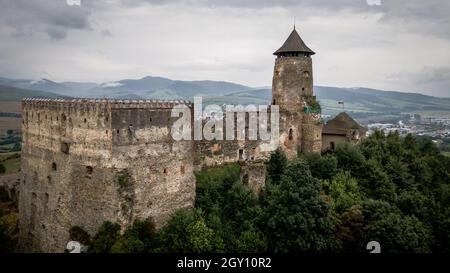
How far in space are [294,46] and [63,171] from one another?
25485 mm

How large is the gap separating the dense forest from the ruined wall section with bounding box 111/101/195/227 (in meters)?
1.01

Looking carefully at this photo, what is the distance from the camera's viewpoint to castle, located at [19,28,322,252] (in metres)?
26.8

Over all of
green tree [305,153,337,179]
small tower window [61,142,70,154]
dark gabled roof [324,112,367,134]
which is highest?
dark gabled roof [324,112,367,134]

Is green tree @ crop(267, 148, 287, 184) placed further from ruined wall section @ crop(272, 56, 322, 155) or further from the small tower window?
the small tower window

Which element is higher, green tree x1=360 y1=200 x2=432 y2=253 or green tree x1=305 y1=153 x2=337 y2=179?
green tree x1=305 y1=153 x2=337 y2=179

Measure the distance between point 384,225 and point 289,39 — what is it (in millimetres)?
21933

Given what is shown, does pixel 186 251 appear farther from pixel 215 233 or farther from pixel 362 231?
pixel 362 231

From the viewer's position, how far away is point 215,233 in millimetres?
28781

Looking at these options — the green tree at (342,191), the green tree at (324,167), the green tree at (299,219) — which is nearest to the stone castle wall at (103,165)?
the green tree at (299,219)

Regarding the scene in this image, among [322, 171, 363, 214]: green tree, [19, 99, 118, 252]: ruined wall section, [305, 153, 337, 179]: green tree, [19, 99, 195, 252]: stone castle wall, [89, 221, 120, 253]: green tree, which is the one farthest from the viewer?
[305, 153, 337, 179]: green tree

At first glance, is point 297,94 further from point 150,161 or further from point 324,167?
point 150,161

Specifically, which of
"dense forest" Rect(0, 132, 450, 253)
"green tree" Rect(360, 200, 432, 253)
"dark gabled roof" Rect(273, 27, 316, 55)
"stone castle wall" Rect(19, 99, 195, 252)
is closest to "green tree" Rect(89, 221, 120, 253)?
"dense forest" Rect(0, 132, 450, 253)

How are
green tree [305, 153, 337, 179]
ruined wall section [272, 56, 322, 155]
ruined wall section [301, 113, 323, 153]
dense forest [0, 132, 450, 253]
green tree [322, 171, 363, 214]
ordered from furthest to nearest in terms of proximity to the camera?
ruined wall section [301, 113, 323, 153]
ruined wall section [272, 56, 322, 155]
green tree [305, 153, 337, 179]
green tree [322, 171, 363, 214]
dense forest [0, 132, 450, 253]

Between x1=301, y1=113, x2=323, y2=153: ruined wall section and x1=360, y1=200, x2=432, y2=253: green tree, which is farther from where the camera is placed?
x1=301, y1=113, x2=323, y2=153: ruined wall section
